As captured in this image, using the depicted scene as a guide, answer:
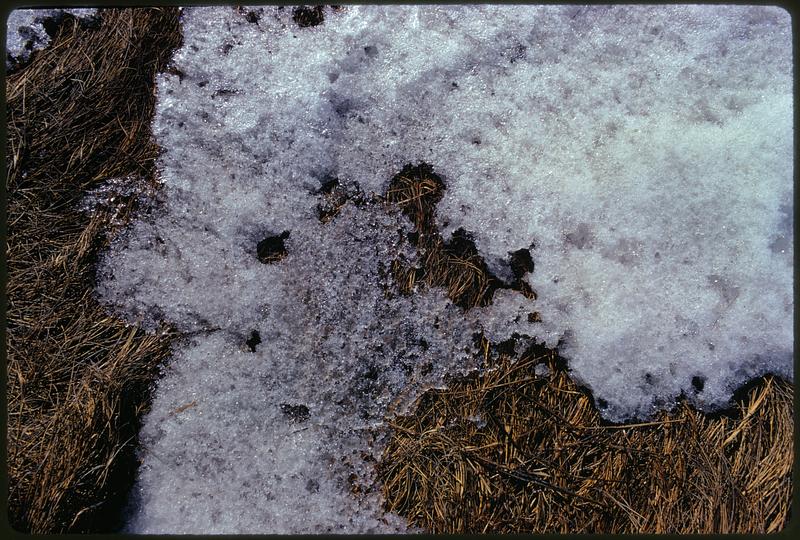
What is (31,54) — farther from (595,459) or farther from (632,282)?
(595,459)

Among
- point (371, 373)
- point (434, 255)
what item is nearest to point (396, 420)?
point (371, 373)

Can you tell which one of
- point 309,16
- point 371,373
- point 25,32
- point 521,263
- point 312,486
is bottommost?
point 312,486

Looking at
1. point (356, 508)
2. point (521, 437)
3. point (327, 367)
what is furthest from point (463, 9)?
point (356, 508)

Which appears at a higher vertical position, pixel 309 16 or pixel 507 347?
pixel 309 16

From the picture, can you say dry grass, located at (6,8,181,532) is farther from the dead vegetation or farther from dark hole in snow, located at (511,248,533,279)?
dark hole in snow, located at (511,248,533,279)

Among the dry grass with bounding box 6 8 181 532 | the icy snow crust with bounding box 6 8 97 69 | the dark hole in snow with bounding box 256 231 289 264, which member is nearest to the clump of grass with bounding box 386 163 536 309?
the dark hole in snow with bounding box 256 231 289 264

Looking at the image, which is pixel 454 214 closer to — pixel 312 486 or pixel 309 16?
pixel 309 16

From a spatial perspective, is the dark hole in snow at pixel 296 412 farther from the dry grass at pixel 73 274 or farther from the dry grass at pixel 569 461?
the dry grass at pixel 73 274
